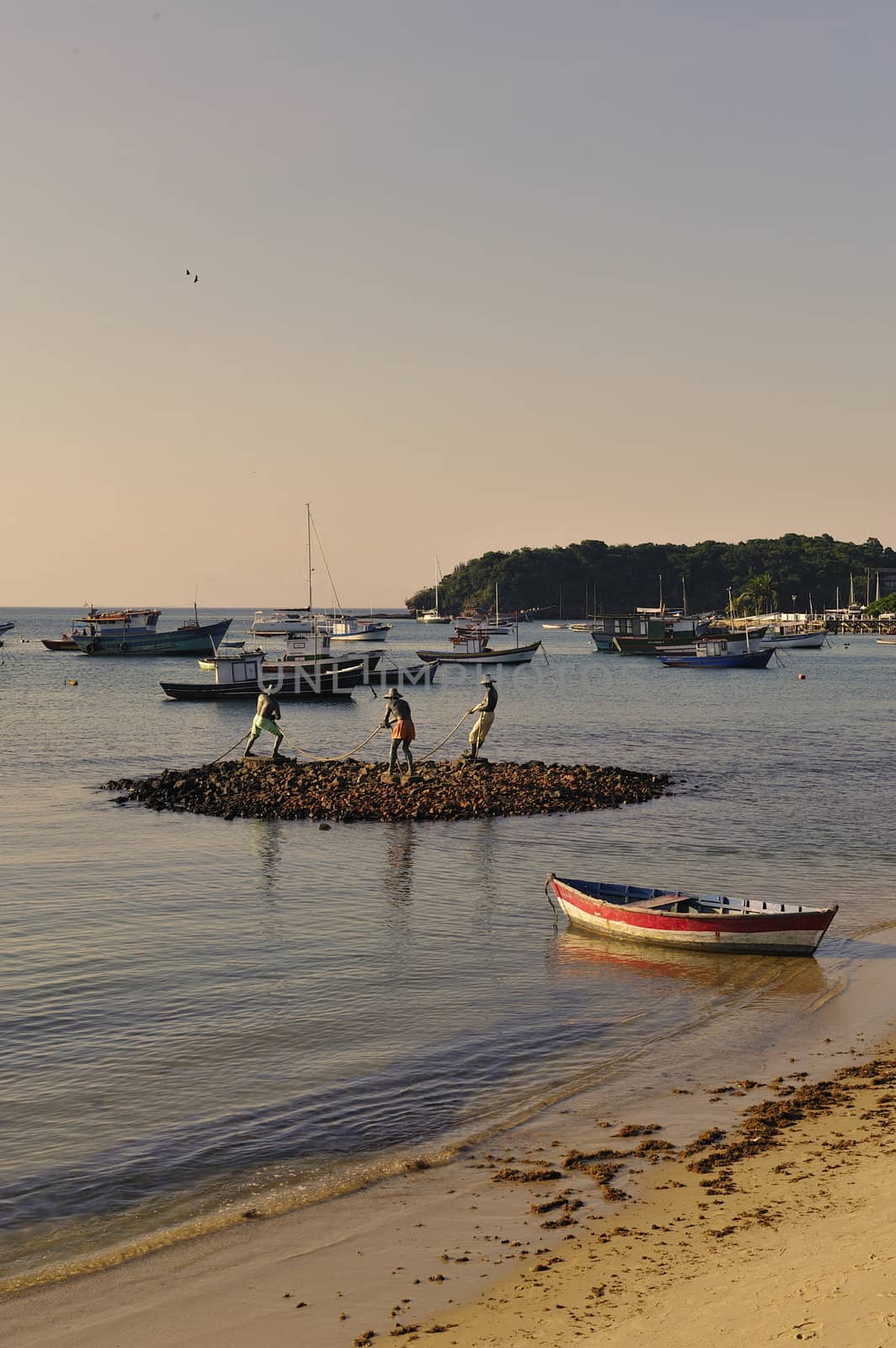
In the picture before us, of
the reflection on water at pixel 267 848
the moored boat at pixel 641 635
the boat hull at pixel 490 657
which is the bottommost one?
the reflection on water at pixel 267 848

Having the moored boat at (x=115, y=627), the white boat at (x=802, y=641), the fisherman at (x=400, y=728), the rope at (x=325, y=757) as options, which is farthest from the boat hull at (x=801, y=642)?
the fisherman at (x=400, y=728)

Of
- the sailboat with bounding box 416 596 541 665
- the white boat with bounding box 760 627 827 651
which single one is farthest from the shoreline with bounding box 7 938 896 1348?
the white boat with bounding box 760 627 827 651

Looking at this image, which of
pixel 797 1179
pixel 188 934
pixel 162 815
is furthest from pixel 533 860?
pixel 797 1179

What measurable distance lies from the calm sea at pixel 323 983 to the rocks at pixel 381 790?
3.41 feet

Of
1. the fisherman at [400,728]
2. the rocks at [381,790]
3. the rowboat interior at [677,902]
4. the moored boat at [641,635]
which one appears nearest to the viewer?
the rowboat interior at [677,902]

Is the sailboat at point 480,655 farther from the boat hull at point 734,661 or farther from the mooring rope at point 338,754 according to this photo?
the mooring rope at point 338,754

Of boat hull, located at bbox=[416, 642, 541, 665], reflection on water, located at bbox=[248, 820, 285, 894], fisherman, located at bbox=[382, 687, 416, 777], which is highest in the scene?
boat hull, located at bbox=[416, 642, 541, 665]

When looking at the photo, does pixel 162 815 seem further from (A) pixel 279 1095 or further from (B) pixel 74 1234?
(B) pixel 74 1234

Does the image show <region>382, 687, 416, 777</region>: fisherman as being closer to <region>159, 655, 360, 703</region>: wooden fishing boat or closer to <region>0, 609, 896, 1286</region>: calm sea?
<region>0, 609, 896, 1286</region>: calm sea

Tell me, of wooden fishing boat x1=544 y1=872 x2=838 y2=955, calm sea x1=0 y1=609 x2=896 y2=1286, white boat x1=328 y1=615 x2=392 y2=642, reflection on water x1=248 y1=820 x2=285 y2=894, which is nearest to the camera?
calm sea x1=0 y1=609 x2=896 y2=1286

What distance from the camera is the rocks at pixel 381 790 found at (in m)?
30.8

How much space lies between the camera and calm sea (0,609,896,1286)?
10891 millimetres

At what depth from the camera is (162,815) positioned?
3177 centimetres

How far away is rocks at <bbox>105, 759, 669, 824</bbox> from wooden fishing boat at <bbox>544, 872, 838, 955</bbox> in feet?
35.6
